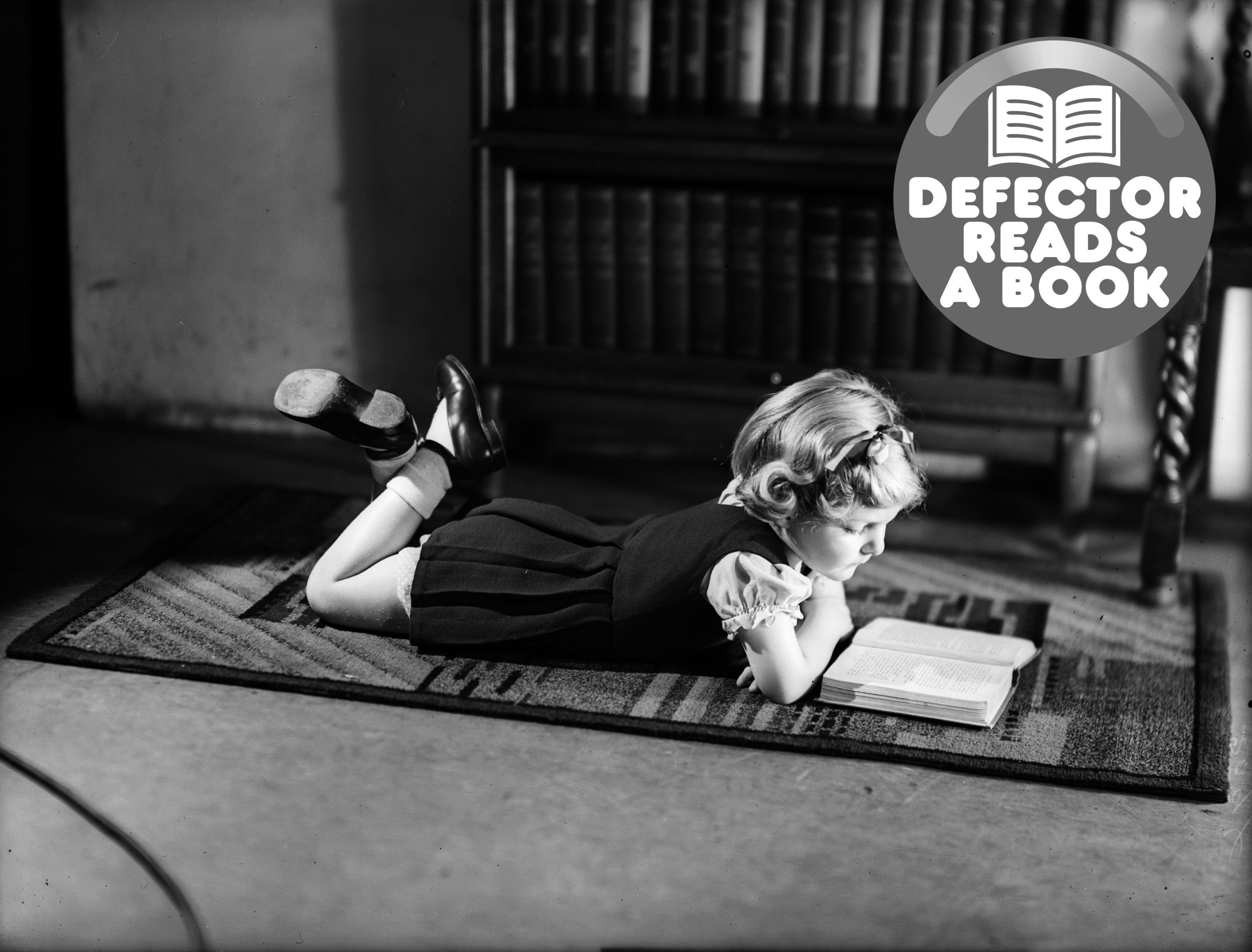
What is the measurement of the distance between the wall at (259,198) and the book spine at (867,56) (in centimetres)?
82

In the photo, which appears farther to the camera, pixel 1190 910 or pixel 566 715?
pixel 566 715

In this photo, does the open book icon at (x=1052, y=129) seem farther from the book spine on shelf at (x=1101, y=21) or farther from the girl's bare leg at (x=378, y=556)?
the girl's bare leg at (x=378, y=556)

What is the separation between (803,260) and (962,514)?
0.58 m

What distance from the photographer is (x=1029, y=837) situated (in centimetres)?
162

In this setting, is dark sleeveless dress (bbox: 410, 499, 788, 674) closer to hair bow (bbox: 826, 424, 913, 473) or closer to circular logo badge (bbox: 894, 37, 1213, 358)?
hair bow (bbox: 826, 424, 913, 473)

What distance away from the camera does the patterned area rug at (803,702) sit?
1809 millimetres

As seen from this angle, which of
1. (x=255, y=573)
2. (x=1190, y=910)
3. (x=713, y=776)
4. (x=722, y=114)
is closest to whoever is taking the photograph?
(x=1190, y=910)

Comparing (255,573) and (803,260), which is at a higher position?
(803,260)

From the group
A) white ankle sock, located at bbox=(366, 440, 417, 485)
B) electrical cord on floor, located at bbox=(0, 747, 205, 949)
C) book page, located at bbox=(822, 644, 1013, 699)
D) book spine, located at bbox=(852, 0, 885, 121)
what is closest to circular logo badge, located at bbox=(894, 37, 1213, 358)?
book spine, located at bbox=(852, 0, 885, 121)

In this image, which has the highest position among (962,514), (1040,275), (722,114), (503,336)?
(722,114)

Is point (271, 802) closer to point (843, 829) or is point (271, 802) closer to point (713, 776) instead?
point (713, 776)

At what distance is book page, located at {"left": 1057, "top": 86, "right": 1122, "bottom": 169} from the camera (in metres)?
2.33

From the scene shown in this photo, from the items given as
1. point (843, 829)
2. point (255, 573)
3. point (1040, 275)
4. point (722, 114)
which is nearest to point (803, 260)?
point (722, 114)

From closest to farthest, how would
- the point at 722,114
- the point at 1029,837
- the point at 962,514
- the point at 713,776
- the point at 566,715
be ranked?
the point at 1029,837
the point at 713,776
the point at 566,715
the point at 722,114
the point at 962,514
